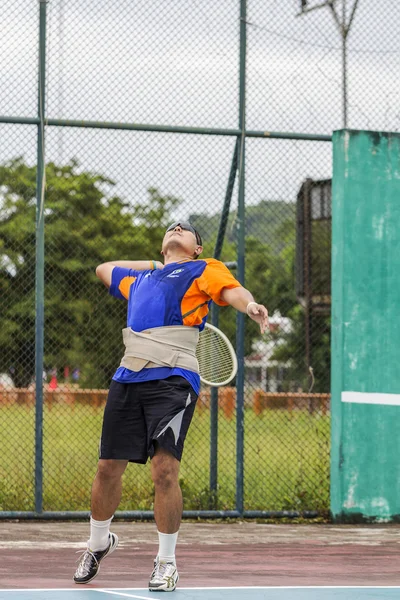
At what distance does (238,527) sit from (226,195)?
2.65m

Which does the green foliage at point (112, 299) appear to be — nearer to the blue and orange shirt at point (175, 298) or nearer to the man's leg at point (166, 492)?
the blue and orange shirt at point (175, 298)

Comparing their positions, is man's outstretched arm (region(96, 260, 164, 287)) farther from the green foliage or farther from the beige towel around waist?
the green foliage

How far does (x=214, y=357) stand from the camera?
7.85 meters

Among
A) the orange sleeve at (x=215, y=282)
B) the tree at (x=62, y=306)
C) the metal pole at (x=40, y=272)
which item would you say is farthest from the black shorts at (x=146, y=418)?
→ the tree at (x=62, y=306)

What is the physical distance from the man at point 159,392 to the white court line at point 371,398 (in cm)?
312

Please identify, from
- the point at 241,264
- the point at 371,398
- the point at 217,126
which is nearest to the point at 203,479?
the point at 371,398

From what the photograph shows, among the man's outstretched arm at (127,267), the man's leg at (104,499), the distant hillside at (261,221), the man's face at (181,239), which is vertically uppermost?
the distant hillside at (261,221)

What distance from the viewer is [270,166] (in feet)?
31.8

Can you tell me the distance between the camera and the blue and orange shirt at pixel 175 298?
628cm

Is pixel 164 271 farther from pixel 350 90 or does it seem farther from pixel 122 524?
pixel 350 90

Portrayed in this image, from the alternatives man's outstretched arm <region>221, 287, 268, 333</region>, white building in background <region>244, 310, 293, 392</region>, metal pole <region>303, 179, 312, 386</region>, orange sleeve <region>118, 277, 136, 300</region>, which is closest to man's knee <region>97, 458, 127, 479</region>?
orange sleeve <region>118, 277, 136, 300</region>

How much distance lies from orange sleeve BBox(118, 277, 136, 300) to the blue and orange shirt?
141 mm

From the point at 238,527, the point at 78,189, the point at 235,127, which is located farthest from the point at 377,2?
the point at 78,189

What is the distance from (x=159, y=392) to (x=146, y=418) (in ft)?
0.53
